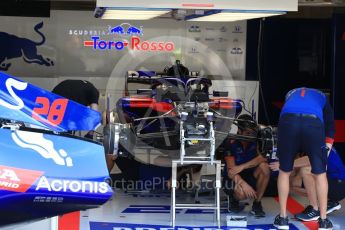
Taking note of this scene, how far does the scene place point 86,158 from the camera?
338cm

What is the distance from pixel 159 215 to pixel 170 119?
943 mm

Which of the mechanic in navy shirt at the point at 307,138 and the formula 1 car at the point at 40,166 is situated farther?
the mechanic in navy shirt at the point at 307,138

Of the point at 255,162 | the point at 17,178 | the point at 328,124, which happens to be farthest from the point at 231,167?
the point at 17,178

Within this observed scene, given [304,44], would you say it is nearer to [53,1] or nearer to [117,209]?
[53,1]

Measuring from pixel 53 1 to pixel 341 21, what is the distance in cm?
455

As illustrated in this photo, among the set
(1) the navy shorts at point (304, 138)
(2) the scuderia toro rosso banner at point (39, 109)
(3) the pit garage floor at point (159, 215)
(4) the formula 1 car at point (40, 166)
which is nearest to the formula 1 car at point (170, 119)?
(1) the navy shorts at point (304, 138)

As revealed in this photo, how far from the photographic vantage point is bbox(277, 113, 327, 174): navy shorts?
609 centimetres

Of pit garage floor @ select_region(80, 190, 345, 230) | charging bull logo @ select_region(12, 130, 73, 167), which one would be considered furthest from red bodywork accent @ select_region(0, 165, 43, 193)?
pit garage floor @ select_region(80, 190, 345, 230)

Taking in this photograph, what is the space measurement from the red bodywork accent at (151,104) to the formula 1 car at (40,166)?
3.36 m

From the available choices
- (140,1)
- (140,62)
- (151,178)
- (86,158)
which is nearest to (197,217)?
(151,178)

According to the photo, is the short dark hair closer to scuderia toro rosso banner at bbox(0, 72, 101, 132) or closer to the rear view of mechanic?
the rear view of mechanic

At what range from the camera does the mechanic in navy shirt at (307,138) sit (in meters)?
6.11

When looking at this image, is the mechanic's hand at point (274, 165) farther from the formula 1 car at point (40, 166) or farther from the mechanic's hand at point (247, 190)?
the formula 1 car at point (40, 166)

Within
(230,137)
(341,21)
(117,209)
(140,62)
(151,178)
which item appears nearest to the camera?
(230,137)
